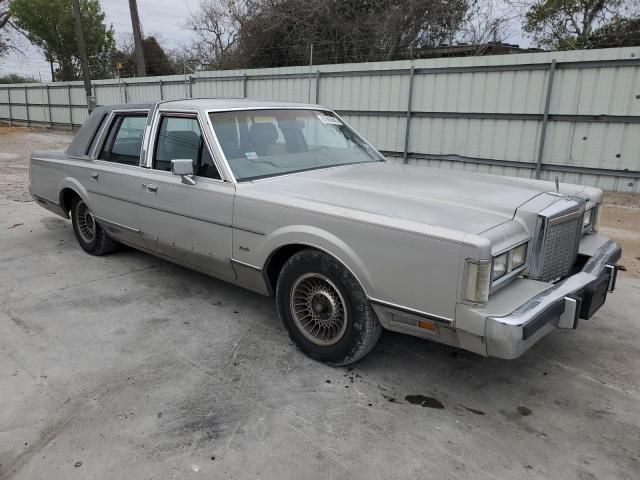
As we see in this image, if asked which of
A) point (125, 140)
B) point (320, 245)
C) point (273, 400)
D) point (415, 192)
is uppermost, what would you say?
point (125, 140)

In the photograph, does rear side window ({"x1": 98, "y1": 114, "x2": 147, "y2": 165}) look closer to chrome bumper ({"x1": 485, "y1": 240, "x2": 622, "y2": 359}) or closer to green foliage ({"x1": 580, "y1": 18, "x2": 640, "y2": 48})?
chrome bumper ({"x1": 485, "y1": 240, "x2": 622, "y2": 359})

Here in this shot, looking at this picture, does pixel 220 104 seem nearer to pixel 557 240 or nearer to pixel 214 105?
pixel 214 105

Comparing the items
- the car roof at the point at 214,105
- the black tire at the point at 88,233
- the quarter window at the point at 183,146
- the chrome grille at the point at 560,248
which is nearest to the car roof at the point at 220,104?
the car roof at the point at 214,105

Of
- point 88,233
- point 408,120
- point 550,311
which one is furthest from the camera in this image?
point 408,120

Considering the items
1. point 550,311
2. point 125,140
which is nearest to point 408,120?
point 125,140

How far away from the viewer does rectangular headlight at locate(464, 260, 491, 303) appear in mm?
2496

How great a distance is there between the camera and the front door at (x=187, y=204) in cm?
374

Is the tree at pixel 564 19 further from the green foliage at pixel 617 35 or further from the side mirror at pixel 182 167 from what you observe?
the side mirror at pixel 182 167

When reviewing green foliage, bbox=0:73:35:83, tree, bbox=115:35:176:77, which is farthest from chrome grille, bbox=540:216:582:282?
green foliage, bbox=0:73:35:83

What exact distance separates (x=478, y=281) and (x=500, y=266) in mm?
290

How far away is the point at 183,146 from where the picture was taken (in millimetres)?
4176

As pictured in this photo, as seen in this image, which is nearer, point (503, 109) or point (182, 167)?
point (182, 167)

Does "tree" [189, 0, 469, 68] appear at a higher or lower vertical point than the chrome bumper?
higher

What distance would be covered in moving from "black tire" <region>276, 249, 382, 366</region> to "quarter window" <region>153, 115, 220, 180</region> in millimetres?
1044
